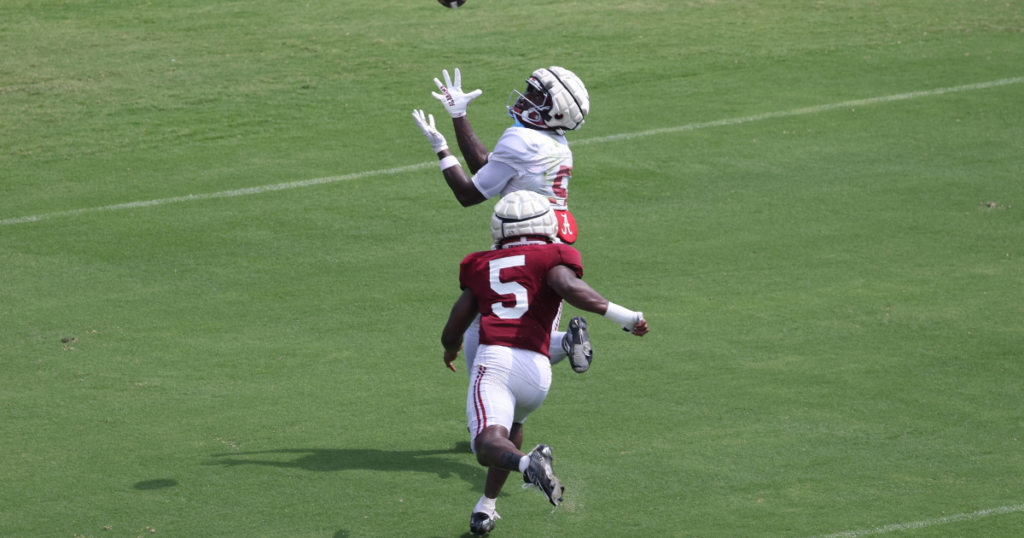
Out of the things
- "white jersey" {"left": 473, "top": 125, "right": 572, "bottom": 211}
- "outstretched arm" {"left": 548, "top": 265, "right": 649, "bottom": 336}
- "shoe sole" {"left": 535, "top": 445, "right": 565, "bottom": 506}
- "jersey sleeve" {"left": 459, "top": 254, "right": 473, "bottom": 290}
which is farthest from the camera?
"white jersey" {"left": 473, "top": 125, "right": 572, "bottom": 211}

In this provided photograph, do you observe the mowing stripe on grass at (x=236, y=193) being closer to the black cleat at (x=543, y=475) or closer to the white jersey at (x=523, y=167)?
the white jersey at (x=523, y=167)

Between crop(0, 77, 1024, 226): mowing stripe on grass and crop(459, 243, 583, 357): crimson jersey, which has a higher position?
crop(459, 243, 583, 357): crimson jersey

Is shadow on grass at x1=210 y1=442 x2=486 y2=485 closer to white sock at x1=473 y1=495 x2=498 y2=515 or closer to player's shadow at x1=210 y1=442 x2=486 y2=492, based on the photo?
player's shadow at x1=210 y1=442 x2=486 y2=492

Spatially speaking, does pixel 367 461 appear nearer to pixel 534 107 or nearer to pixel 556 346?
pixel 556 346

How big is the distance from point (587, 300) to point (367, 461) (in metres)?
2.23

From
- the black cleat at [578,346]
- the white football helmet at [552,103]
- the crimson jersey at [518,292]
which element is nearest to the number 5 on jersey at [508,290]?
the crimson jersey at [518,292]

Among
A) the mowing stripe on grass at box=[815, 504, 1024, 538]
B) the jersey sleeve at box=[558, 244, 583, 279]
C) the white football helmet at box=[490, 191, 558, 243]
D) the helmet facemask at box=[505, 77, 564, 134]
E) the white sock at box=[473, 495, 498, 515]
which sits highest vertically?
the helmet facemask at box=[505, 77, 564, 134]

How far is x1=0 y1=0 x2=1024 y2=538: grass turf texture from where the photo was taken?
285 inches

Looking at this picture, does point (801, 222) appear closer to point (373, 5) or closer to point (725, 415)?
point (725, 415)

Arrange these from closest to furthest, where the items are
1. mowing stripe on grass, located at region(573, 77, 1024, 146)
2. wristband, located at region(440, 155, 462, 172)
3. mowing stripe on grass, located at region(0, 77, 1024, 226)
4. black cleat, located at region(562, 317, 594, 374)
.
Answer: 1. black cleat, located at region(562, 317, 594, 374)
2. wristband, located at region(440, 155, 462, 172)
3. mowing stripe on grass, located at region(0, 77, 1024, 226)
4. mowing stripe on grass, located at region(573, 77, 1024, 146)

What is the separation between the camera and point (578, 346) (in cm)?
639

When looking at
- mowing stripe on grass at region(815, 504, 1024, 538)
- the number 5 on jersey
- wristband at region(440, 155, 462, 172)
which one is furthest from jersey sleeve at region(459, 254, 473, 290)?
mowing stripe on grass at region(815, 504, 1024, 538)

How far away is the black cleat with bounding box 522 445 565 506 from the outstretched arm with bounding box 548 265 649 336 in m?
1.04

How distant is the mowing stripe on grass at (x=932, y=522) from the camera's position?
6.61 metres
